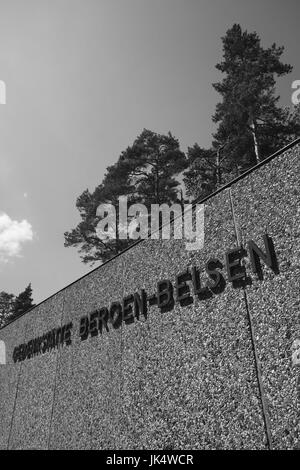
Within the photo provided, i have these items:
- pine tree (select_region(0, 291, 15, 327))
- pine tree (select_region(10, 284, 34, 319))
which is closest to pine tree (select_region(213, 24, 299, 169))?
pine tree (select_region(10, 284, 34, 319))

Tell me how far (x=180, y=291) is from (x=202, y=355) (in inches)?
32.8

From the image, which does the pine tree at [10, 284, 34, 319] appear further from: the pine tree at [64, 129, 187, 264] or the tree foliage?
the tree foliage

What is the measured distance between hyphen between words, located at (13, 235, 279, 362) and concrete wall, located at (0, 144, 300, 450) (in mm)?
68

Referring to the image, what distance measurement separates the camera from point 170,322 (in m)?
3.97

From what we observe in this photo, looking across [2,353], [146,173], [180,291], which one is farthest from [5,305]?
[180,291]

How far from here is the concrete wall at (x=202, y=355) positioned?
278 cm

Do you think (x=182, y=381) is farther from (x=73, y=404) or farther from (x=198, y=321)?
(x=73, y=404)

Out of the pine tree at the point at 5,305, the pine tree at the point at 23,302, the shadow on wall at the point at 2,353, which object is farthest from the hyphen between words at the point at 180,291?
the pine tree at the point at 5,305

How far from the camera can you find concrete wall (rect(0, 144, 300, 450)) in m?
2.78

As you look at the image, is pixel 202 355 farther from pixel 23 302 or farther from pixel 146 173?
pixel 23 302

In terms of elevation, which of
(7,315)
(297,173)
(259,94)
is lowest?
(297,173)

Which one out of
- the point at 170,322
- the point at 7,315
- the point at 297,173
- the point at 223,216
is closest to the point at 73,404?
the point at 170,322

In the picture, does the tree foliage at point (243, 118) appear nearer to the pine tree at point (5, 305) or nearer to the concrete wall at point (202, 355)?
the concrete wall at point (202, 355)

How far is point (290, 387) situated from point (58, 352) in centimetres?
463
